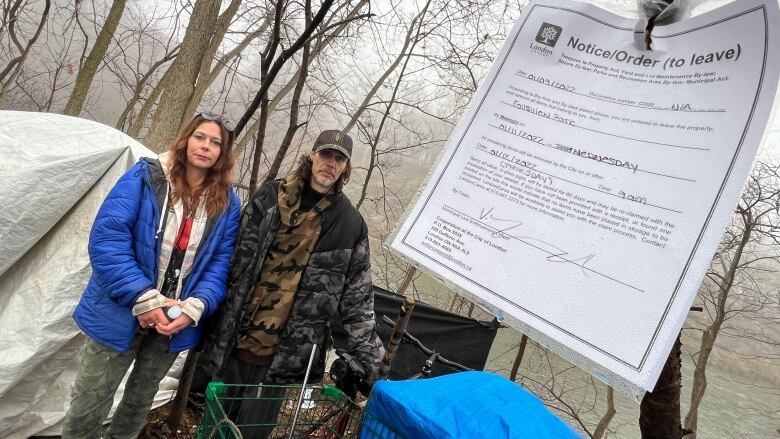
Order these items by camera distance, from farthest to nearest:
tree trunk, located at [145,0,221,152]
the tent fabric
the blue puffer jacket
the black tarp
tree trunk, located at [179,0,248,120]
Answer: tree trunk, located at [179,0,248,120] → the black tarp → tree trunk, located at [145,0,221,152] → the tent fabric → the blue puffer jacket

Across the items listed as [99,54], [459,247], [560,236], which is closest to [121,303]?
[459,247]

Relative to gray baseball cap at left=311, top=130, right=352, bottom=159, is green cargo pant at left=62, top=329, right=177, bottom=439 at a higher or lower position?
lower

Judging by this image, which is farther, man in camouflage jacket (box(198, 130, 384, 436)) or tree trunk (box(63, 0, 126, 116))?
tree trunk (box(63, 0, 126, 116))

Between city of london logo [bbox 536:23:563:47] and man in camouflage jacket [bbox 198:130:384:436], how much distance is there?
1.09 m

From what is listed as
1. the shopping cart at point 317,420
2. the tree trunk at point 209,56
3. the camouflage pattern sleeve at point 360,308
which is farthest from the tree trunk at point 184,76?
the shopping cart at point 317,420

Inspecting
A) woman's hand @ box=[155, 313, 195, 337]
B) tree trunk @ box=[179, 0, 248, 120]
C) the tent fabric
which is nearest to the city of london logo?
woman's hand @ box=[155, 313, 195, 337]

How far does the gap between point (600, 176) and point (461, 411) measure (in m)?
0.92

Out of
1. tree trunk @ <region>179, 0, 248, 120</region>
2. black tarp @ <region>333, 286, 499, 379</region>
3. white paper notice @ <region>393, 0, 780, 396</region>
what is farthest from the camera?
tree trunk @ <region>179, 0, 248, 120</region>

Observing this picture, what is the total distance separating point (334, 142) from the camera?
218cm

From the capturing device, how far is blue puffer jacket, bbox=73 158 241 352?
6.40 ft

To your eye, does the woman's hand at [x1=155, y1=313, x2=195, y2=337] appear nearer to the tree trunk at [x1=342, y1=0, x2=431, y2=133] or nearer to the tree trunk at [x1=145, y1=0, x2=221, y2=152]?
the tree trunk at [x1=145, y1=0, x2=221, y2=152]

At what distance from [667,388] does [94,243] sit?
8.64ft

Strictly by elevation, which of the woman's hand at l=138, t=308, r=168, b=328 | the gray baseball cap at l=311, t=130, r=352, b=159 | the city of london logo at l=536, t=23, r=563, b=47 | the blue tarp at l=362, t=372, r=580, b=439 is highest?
the city of london logo at l=536, t=23, r=563, b=47

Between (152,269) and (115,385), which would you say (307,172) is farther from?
(115,385)
